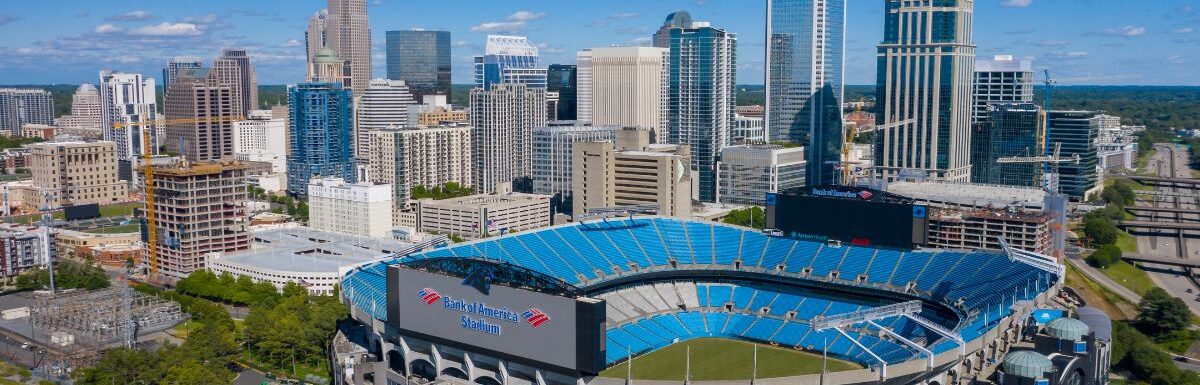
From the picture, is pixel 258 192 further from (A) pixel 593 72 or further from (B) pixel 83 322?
(B) pixel 83 322

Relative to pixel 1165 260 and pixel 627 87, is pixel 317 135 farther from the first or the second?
pixel 1165 260

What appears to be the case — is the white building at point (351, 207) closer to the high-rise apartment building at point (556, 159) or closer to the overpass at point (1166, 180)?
the high-rise apartment building at point (556, 159)

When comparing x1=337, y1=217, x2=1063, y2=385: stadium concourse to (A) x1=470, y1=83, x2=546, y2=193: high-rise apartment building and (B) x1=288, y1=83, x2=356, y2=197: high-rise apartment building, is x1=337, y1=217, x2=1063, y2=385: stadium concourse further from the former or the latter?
(B) x1=288, y1=83, x2=356, y2=197: high-rise apartment building

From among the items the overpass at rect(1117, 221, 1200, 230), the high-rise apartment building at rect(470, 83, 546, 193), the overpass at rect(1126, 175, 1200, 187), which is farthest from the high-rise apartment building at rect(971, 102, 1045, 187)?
the high-rise apartment building at rect(470, 83, 546, 193)

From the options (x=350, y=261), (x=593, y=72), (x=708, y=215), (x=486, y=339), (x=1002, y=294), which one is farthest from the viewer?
(x=593, y=72)

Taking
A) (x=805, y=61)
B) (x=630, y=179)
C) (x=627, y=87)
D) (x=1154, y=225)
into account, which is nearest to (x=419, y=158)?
(x=627, y=87)

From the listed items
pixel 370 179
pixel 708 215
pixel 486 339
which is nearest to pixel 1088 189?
pixel 708 215
